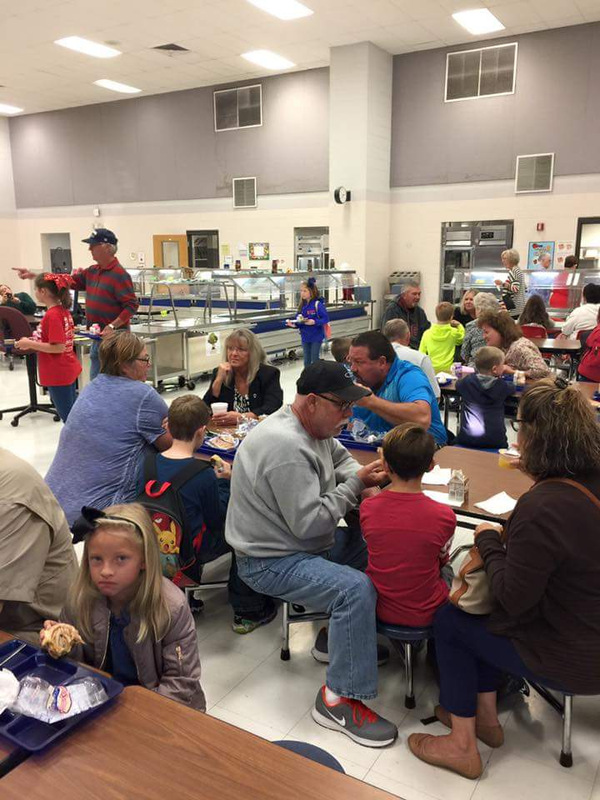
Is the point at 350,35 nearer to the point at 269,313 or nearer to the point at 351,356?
the point at 269,313

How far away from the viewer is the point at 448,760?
218cm

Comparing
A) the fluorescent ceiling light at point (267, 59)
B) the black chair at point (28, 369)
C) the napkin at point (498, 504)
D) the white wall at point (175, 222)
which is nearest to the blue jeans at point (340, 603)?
the napkin at point (498, 504)

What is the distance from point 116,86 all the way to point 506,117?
27.3 ft

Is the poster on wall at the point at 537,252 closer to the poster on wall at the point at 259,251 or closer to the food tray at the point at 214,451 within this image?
the poster on wall at the point at 259,251

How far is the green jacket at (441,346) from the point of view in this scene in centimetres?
615

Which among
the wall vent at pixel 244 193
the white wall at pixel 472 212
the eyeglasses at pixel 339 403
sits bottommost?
the eyeglasses at pixel 339 403

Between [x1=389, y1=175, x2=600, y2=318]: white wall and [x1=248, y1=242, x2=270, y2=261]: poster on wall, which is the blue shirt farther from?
[x1=248, y1=242, x2=270, y2=261]: poster on wall

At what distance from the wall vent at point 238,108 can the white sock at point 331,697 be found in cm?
1311

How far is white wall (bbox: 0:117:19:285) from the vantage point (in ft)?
55.6

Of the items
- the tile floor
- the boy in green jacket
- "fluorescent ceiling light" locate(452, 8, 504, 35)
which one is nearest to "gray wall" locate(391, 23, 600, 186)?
"fluorescent ceiling light" locate(452, 8, 504, 35)

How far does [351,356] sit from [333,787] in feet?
8.14

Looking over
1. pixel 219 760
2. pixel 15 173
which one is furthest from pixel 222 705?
pixel 15 173

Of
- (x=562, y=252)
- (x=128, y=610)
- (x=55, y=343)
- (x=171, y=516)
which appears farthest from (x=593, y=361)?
(x=562, y=252)

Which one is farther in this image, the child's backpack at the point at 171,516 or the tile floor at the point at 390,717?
the child's backpack at the point at 171,516
